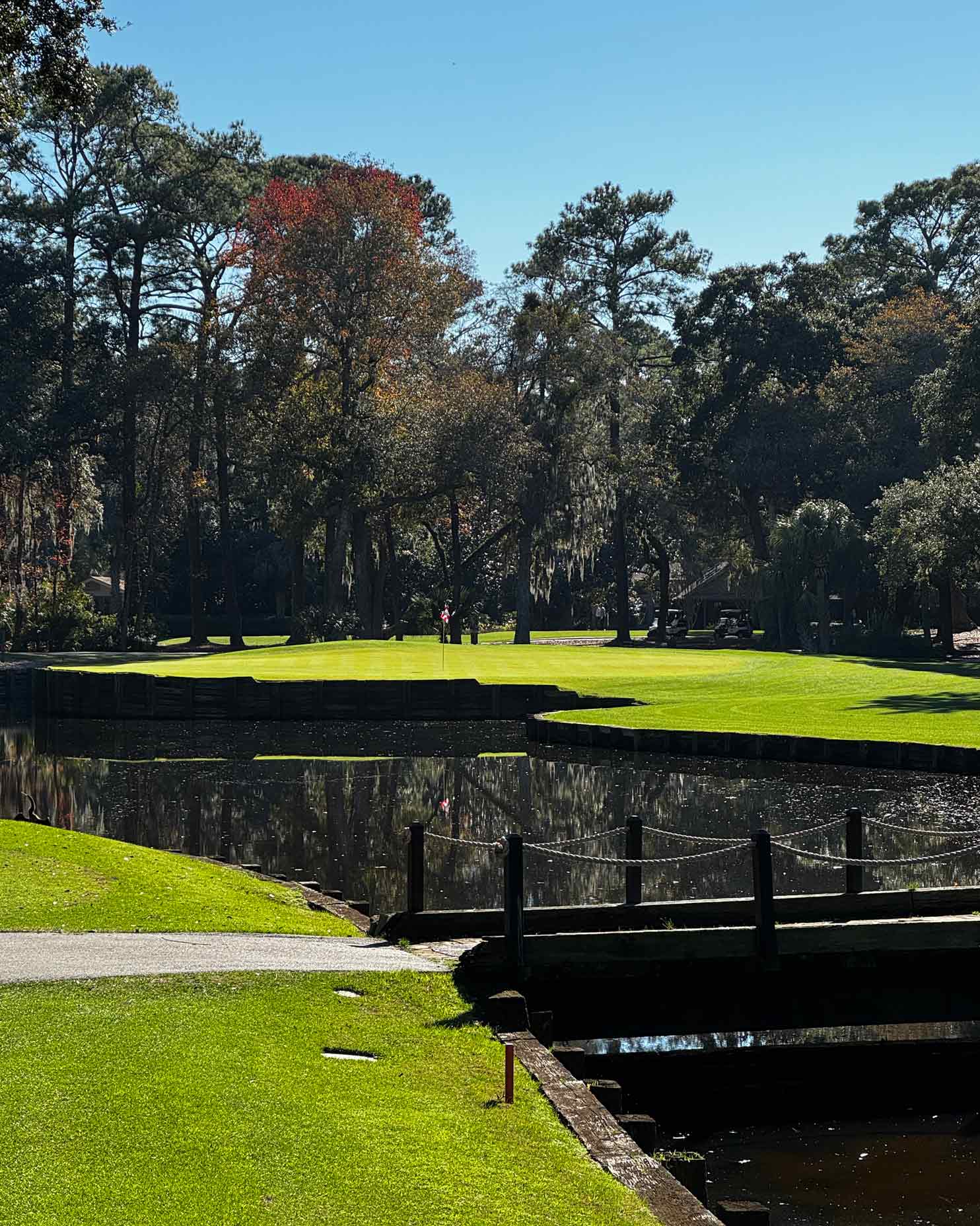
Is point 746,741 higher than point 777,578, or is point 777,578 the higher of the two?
point 777,578

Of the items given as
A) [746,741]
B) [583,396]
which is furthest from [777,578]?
[746,741]

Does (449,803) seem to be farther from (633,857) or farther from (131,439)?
(131,439)

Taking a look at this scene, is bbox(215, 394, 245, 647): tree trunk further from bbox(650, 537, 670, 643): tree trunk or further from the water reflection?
the water reflection

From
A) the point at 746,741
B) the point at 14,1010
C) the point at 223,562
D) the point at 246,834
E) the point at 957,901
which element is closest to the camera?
the point at 14,1010

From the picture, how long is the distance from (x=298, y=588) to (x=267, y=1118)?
71525 mm

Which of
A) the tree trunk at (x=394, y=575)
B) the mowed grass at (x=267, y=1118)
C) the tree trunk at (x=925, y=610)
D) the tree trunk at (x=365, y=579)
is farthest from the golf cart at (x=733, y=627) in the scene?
the mowed grass at (x=267, y=1118)

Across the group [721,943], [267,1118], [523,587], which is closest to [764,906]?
[721,943]

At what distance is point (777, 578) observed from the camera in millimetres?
72375

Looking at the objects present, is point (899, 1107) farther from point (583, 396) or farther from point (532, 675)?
point (583, 396)

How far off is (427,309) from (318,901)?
5743 cm

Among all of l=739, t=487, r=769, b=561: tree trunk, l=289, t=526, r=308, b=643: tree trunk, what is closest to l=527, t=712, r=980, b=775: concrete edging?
l=289, t=526, r=308, b=643: tree trunk

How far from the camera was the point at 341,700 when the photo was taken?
162 feet

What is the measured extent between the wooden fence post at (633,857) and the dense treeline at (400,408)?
140 ft

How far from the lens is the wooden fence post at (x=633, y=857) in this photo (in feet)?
51.3
